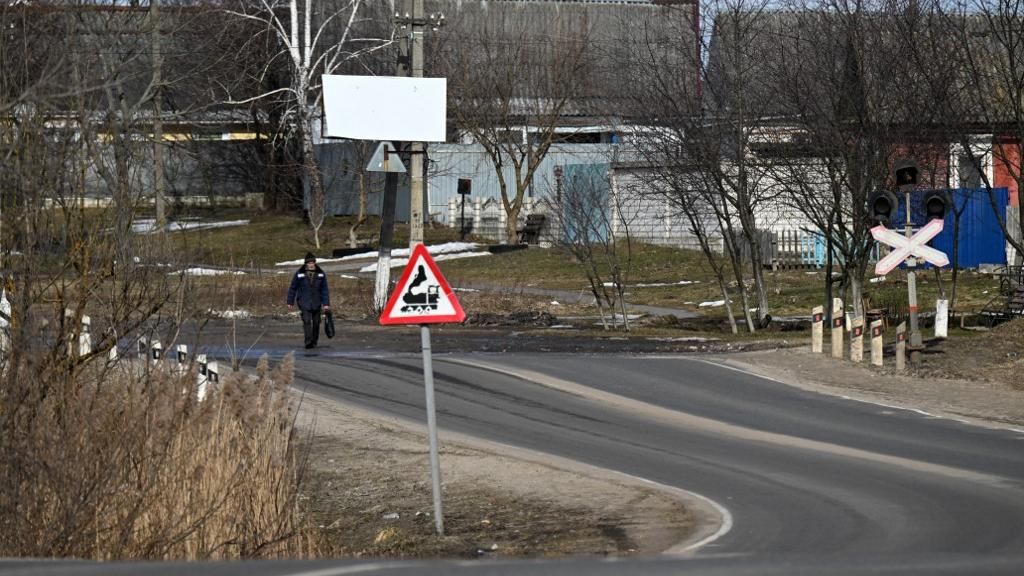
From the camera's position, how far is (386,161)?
93.1 feet

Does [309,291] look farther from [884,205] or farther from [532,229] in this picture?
[532,229]

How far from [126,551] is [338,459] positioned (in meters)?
5.34

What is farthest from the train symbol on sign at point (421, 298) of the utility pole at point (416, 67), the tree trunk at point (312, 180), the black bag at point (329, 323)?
the tree trunk at point (312, 180)

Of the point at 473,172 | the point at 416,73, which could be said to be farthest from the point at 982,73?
the point at 473,172

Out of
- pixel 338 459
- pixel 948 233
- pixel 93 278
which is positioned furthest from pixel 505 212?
pixel 93 278

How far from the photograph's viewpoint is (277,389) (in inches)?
466

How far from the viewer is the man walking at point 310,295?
987 inches

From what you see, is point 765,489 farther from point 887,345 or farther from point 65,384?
point 887,345

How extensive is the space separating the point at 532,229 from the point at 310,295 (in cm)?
2762

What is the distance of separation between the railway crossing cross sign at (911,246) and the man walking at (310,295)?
9865mm

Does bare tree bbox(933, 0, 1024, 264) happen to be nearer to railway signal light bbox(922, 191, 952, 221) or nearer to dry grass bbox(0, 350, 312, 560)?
railway signal light bbox(922, 191, 952, 221)

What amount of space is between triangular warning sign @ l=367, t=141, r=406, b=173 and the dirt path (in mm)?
12298

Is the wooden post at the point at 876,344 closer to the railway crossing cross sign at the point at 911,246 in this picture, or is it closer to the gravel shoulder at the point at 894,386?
the gravel shoulder at the point at 894,386

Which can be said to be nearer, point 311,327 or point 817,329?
point 817,329
